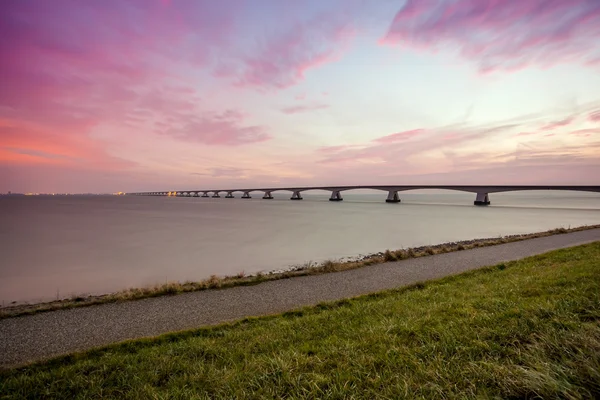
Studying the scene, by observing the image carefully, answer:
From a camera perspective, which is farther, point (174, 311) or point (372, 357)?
point (174, 311)

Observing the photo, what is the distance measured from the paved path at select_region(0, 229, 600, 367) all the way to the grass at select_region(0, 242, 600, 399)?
1157 mm

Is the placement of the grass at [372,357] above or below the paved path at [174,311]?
above

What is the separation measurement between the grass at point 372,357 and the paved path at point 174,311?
1157 mm

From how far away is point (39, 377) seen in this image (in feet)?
15.7

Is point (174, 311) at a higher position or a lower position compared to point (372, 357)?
lower

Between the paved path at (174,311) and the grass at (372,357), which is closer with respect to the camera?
the grass at (372,357)

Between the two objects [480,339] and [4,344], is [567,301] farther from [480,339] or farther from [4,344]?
[4,344]

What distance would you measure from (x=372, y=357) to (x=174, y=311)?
22.0 ft

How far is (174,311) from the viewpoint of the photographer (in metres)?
8.87

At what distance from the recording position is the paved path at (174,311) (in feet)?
22.4

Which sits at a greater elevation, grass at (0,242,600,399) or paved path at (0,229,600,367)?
grass at (0,242,600,399)

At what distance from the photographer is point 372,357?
14.8 feet

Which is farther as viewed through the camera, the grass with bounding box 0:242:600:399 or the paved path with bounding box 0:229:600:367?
the paved path with bounding box 0:229:600:367

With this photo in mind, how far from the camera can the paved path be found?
269 inches
